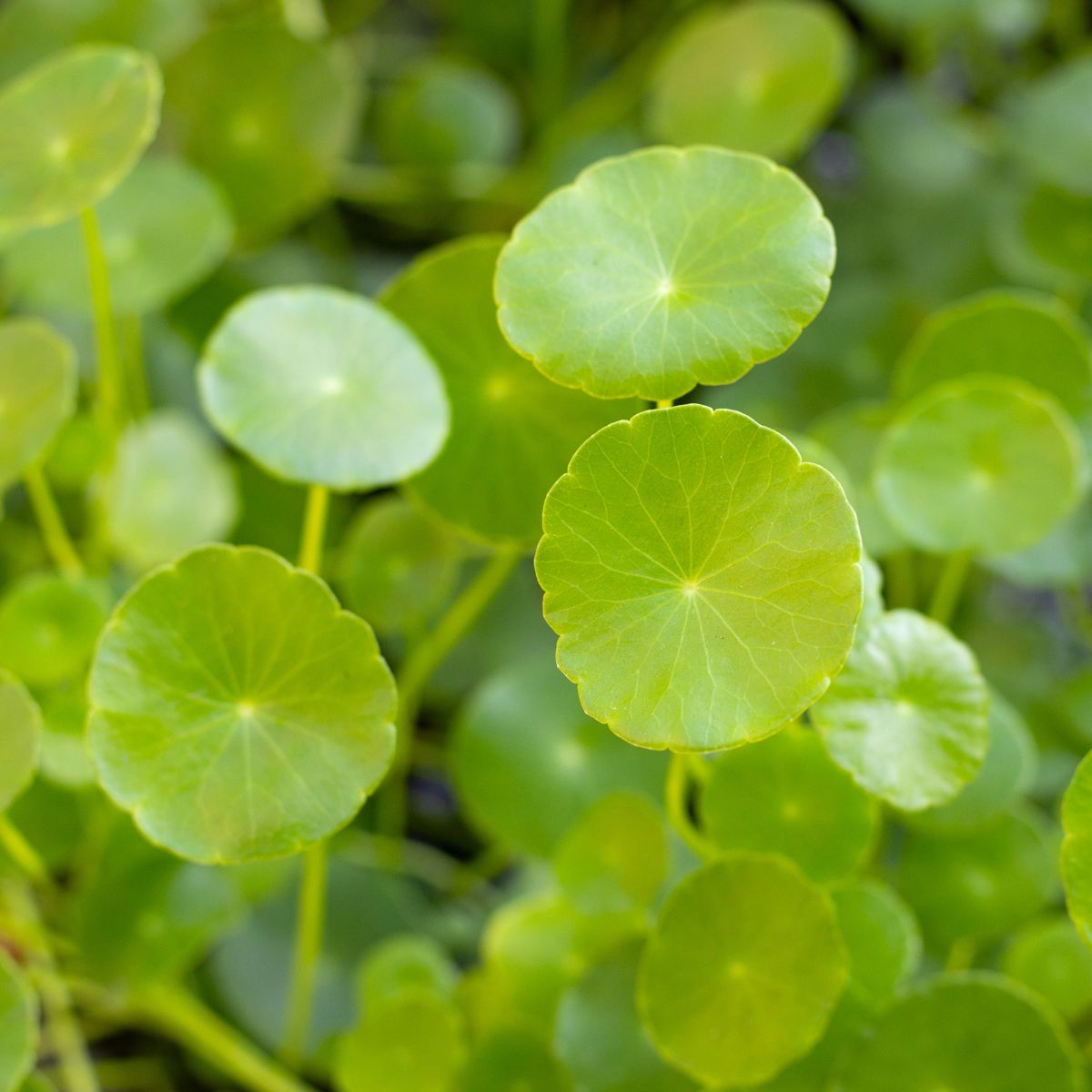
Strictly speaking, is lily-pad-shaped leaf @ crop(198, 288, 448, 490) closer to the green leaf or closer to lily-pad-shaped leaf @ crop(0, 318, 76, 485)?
lily-pad-shaped leaf @ crop(0, 318, 76, 485)

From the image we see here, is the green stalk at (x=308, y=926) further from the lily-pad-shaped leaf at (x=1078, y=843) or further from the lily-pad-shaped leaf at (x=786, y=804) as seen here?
the lily-pad-shaped leaf at (x=1078, y=843)

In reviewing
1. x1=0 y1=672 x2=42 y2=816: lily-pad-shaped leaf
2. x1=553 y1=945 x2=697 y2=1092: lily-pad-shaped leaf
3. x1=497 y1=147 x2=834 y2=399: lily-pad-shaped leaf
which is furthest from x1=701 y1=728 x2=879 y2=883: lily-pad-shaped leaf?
x1=0 y1=672 x2=42 y2=816: lily-pad-shaped leaf

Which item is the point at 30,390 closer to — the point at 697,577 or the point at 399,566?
the point at 399,566

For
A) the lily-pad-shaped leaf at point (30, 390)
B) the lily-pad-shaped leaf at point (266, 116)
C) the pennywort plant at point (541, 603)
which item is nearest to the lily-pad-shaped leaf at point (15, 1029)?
the pennywort plant at point (541, 603)

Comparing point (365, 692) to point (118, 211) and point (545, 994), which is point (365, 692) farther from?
point (118, 211)

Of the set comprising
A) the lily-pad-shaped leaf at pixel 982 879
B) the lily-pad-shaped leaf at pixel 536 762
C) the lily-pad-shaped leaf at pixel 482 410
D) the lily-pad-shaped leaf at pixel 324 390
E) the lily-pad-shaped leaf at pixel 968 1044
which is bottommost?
the lily-pad-shaped leaf at pixel 536 762

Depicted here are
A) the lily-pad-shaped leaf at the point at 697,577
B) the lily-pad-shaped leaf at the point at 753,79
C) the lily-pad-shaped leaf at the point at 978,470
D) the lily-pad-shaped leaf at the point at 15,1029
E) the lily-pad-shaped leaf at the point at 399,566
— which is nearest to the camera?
the lily-pad-shaped leaf at the point at 697,577
